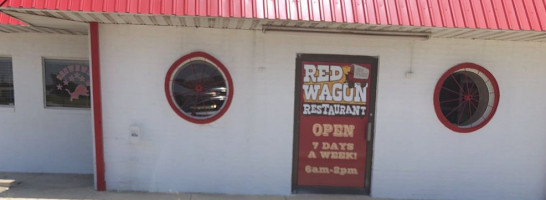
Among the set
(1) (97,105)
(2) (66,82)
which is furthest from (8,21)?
(1) (97,105)

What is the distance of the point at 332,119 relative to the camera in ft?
15.8

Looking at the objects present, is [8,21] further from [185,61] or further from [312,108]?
[312,108]

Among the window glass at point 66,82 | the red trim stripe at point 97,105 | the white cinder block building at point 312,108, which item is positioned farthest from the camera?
the window glass at point 66,82

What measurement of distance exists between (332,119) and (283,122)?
26.4 inches

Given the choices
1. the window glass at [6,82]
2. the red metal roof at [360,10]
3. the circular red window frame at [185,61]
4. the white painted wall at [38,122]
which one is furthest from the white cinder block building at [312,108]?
the window glass at [6,82]

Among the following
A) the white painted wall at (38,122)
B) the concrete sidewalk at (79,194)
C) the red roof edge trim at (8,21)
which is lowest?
the concrete sidewalk at (79,194)

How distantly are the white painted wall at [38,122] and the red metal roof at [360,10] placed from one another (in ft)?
7.66

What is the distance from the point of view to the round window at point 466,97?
4793mm

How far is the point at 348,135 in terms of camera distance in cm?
487

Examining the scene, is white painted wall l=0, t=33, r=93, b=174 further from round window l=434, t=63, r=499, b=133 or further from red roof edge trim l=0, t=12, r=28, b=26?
round window l=434, t=63, r=499, b=133

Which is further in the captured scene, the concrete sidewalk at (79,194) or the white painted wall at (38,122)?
the white painted wall at (38,122)

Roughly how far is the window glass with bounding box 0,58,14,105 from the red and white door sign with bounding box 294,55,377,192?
4774 mm

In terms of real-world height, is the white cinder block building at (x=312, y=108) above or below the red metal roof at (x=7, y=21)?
below

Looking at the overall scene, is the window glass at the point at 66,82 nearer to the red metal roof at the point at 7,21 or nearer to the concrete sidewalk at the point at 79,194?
the red metal roof at the point at 7,21
